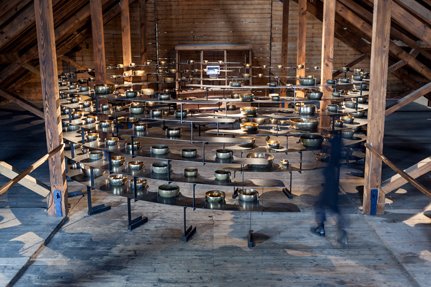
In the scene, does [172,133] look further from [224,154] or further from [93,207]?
[93,207]

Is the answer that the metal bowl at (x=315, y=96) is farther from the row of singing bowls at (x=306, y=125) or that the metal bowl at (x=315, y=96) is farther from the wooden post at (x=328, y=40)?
the wooden post at (x=328, y=40)

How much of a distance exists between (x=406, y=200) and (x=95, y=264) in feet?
13.8

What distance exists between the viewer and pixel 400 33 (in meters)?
9.24

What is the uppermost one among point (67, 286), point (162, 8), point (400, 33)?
point (162, 8)

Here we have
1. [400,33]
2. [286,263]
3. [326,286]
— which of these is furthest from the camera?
[400,33]

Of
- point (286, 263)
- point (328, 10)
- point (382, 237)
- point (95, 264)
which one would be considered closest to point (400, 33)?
point (328, 10)

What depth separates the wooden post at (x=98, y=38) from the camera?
7805 mm

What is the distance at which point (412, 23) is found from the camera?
6.85 m

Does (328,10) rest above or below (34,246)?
above

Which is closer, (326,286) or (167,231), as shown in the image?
(326,286)

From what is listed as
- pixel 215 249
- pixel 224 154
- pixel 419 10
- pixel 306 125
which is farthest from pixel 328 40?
pixel 215 249

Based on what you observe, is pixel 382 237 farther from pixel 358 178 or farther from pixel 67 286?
pixel 67 286

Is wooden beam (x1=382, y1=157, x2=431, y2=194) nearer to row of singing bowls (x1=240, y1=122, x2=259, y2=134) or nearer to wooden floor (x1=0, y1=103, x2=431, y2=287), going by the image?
A: wooden floor (x1=0, y1=103, x2=431, y2=287)

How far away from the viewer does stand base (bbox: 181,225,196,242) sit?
5098 mm
